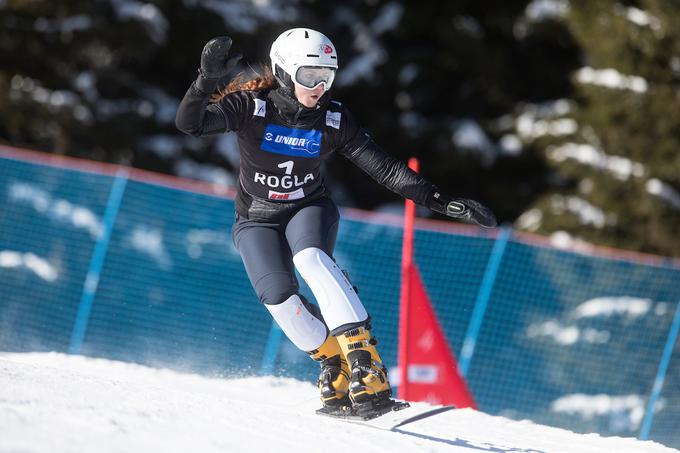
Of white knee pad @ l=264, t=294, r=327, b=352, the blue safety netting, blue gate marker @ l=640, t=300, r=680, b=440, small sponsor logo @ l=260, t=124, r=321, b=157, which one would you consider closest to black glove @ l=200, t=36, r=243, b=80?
small sponsor logo @ l=260, t=124, r=321, b=157

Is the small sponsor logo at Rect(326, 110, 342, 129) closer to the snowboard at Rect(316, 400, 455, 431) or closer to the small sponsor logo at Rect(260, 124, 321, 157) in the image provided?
the small sponsor logo at Rect(260, 124, 321, 157)

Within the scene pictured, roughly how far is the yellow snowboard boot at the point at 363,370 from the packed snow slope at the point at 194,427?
0.18m

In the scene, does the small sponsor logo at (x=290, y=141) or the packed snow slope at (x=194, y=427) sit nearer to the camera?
the packed snow slope at (x=194, y=427)

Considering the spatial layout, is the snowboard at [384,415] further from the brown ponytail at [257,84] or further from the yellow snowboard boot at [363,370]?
the brown ponytail at [257,84]

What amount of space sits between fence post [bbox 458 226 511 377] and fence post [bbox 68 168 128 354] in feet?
10.2

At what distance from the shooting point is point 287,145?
5.46m

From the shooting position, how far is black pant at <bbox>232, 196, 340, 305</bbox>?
213 inches

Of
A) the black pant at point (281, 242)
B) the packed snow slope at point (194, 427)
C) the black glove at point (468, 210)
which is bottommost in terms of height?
the packed snow slope at point (194, 427)

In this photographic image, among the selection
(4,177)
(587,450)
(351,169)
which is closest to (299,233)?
(587,450)

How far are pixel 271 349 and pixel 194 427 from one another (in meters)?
3.66

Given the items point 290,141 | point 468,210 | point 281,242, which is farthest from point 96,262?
point 468,210

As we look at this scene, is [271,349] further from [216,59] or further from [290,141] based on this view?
[216,59]

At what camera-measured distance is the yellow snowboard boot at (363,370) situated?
5230 mm

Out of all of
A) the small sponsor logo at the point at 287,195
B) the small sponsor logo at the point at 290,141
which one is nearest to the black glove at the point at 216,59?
the small sponsor logo at the point at 290,141
